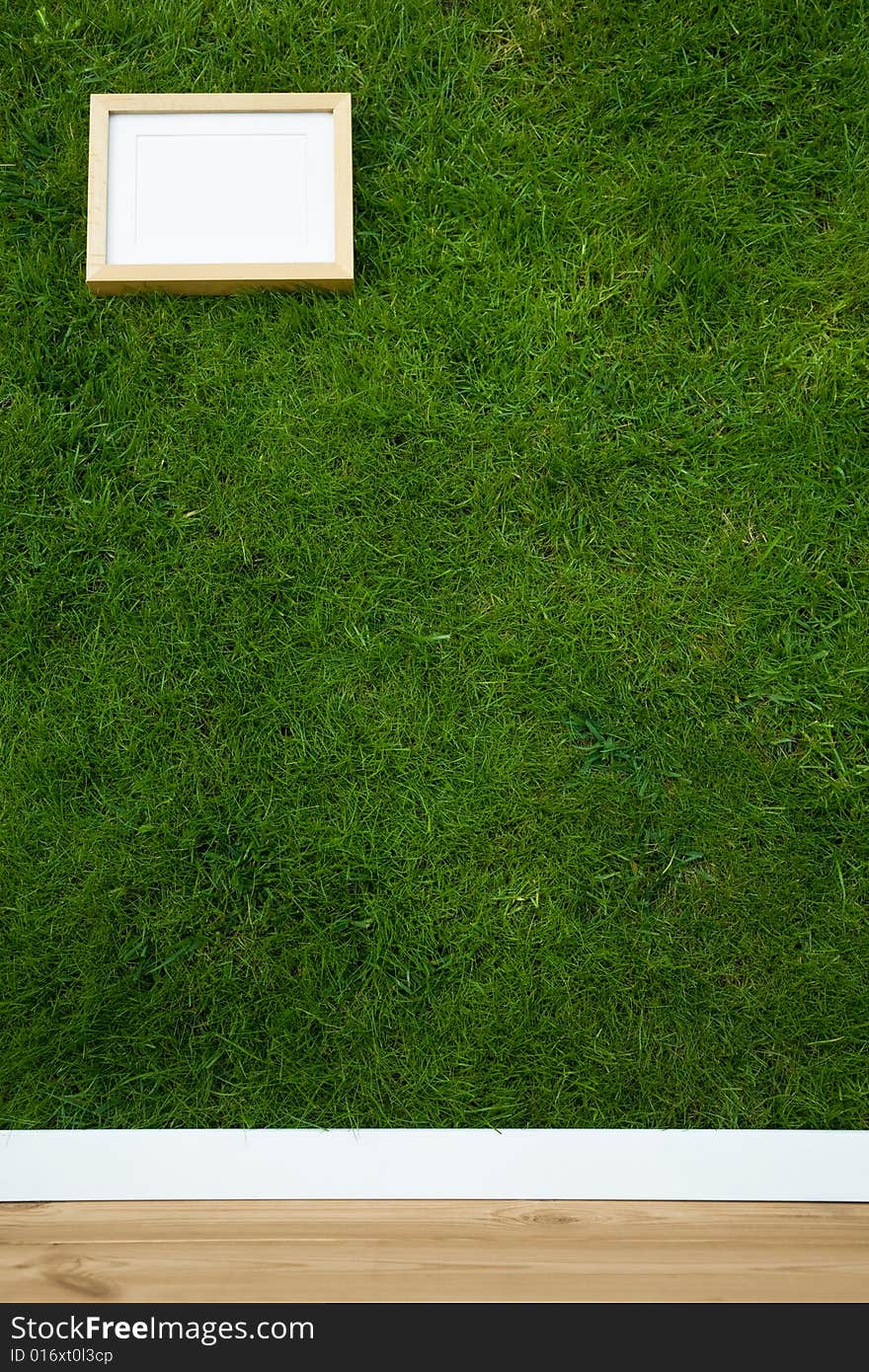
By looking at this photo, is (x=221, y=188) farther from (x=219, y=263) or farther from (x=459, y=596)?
(x=459, y=596)

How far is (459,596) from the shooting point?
5.33ft

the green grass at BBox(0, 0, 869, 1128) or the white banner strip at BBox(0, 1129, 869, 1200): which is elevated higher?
the green grass at BBox(0, 0, 869, 1128)

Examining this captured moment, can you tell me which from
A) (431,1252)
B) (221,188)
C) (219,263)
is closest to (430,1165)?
(431,1252)

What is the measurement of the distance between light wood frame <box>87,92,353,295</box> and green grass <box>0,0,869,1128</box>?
50mm

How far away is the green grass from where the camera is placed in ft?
5.00

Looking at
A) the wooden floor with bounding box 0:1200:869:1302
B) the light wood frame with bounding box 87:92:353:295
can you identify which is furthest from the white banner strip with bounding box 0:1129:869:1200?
the light wood frame with bounding box 87:92:353:295

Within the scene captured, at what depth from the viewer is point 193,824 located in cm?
157

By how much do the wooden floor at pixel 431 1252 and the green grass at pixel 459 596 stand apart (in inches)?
5.6

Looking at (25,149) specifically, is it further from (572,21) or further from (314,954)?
(314,954)

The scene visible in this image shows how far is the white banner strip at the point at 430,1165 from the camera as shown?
1.44 meters

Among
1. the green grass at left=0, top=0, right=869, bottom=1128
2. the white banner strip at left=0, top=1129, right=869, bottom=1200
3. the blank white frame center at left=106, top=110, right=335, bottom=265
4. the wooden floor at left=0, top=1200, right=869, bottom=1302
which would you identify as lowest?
the wooden floor at left=0, top=1200, right=869, bottom=1302

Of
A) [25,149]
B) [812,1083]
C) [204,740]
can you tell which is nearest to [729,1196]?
[812,1083]

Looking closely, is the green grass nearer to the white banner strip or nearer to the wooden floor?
the white banner strip
